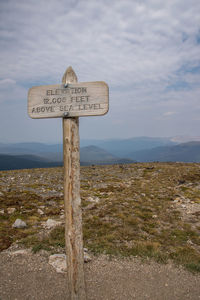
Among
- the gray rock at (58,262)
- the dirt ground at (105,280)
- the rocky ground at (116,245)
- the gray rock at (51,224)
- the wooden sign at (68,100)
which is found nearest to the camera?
the wooden sign at (68,100)

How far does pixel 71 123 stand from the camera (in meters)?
5.19

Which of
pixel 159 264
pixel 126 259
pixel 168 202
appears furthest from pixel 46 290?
pixel 168 202

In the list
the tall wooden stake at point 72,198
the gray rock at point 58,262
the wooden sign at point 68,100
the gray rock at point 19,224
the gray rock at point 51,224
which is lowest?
the gray rock at point 58,262

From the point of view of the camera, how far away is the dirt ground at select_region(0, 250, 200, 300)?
21.1 ft

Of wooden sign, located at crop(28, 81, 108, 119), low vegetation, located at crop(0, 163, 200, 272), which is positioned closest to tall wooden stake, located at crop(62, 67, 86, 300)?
wooden sign, located at crop(28, 81, 108, 119)

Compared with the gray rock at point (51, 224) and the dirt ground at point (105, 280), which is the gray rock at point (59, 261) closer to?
the dirt ground at point (105, 280)

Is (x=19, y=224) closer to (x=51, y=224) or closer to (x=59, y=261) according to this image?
(x=51, y=224)

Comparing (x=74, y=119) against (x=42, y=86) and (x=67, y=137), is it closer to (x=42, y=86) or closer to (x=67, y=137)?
(x=67, y=137)

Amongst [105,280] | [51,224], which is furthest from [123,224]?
[105,280]

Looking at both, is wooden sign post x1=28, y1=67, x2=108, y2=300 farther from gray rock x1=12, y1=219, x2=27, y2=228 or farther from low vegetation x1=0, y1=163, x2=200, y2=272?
gray rock x1=12, y1=219, x2=27, y2=228

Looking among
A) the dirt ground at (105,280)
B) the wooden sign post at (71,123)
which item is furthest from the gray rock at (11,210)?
the wooden sign post at (71,123)

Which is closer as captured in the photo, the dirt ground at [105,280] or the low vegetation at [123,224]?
the dirt ground at [105,280]

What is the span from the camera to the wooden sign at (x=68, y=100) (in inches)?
197

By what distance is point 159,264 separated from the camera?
7941 mm
